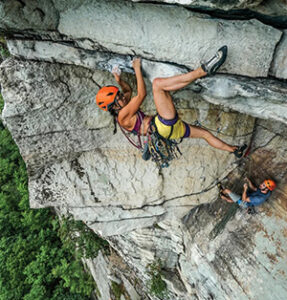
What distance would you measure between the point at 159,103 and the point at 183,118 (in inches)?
41.4

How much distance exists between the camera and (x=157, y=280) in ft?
18.0

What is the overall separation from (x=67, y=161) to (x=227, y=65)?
9.03 feet

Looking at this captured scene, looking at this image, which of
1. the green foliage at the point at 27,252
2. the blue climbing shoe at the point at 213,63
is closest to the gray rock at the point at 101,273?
the green foliage at the point at 27,252

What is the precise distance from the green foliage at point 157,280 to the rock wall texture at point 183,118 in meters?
0.14

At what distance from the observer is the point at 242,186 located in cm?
405

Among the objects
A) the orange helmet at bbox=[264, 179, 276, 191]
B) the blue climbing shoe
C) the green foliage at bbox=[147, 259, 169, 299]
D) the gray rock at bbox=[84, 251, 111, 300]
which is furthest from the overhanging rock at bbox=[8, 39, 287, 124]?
the gray rock at bbox=[84, 251, 111, 300]

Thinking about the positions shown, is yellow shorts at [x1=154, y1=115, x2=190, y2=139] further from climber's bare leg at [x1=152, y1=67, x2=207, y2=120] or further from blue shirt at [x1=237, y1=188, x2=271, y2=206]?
blue shirt at [x1=237, y1=188, x2=271, y2=206]

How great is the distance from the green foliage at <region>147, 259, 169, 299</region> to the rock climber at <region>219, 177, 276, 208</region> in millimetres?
2611

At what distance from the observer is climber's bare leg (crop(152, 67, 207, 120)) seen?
241 cm

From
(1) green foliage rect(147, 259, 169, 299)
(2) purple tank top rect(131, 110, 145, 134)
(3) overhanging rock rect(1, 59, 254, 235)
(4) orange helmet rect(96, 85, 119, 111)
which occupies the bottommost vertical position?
(1) green foliage rect(147, 259, 169, 299)

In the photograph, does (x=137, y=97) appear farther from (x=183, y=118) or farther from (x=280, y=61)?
(x=280, y=61)

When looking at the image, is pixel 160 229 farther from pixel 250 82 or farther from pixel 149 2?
pixel 149 2

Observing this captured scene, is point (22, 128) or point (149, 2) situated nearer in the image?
point (149, 2)

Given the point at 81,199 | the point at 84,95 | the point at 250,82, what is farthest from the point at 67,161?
the point at 250,82
